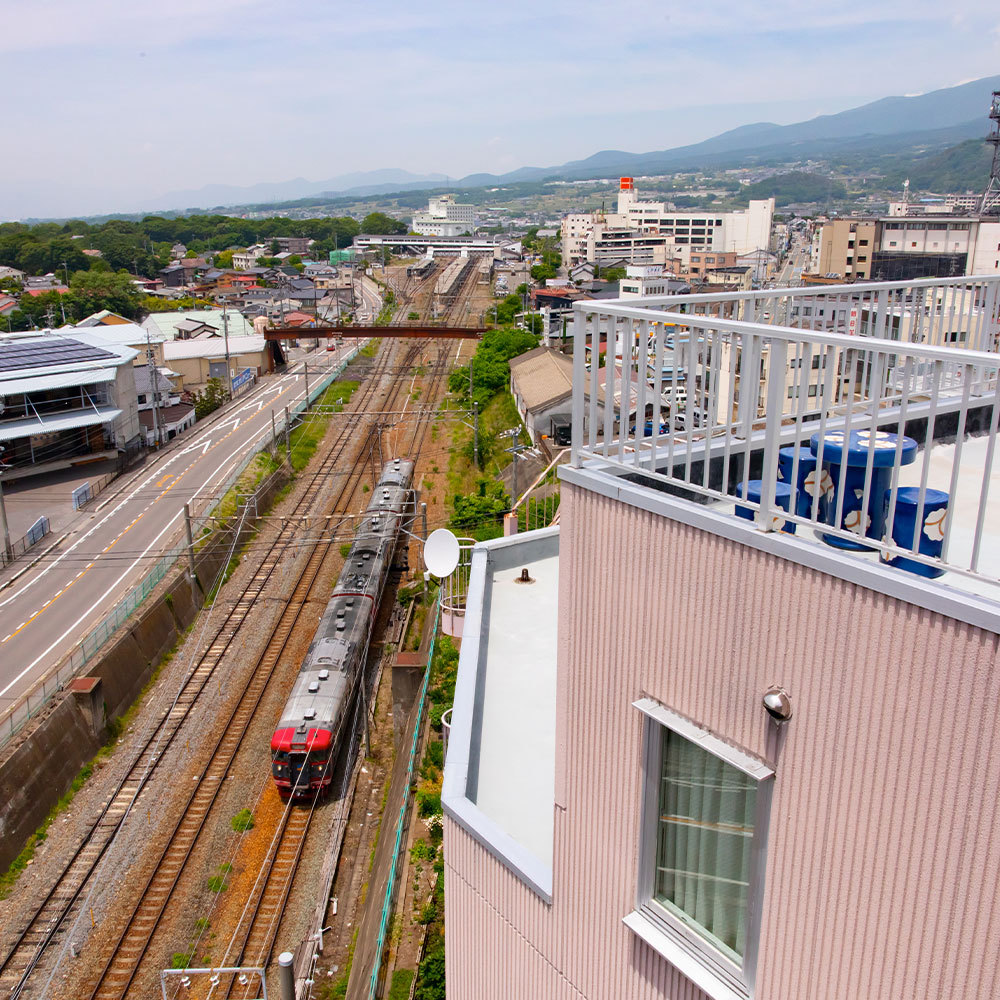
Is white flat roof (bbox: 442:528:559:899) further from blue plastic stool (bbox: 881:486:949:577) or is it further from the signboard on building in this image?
the signboard on building

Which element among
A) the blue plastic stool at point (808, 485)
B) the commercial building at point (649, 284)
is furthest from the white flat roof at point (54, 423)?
the blue plastic stool at point (808, 485)

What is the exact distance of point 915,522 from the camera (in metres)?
2.49

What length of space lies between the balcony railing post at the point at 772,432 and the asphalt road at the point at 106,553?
54.0ft

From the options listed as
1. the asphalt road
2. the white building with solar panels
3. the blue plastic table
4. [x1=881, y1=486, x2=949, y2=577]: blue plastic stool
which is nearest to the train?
the asphalt road

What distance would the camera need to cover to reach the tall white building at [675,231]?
9469 centimetres

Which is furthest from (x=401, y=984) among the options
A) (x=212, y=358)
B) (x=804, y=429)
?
(x=212, y=358)

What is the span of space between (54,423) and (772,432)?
1225 inches

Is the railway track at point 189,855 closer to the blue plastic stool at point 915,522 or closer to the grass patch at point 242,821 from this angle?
the grass patch at point 242,821

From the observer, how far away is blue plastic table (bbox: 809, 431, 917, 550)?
8.49ft

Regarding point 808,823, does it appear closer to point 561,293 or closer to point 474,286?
point 561,293

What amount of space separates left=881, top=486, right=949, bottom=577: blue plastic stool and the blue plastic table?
4cm

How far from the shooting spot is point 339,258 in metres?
105

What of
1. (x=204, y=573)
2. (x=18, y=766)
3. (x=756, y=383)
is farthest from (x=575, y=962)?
(x=204, y=573)

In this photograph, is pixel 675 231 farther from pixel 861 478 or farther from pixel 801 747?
pixel 801 747
